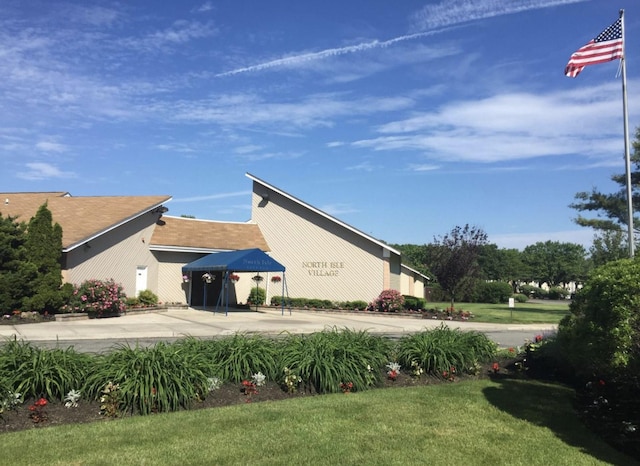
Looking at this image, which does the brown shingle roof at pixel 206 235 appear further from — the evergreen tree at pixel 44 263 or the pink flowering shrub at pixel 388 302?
the pink flowering shrub at pixel 388 302

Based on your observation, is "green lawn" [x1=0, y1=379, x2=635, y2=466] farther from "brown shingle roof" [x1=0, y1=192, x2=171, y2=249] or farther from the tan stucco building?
the tan stucco building

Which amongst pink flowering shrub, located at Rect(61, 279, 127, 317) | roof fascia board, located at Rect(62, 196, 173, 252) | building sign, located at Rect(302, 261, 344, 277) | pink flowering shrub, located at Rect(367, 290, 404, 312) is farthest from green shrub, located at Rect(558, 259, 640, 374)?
building sign, located at Rect(302, 261, 344, 277)

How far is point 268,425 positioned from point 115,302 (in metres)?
17.8

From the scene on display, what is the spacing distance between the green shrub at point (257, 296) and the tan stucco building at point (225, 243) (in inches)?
17.9

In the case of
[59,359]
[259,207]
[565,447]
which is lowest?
[565,447]

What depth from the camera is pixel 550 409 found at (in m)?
7.03

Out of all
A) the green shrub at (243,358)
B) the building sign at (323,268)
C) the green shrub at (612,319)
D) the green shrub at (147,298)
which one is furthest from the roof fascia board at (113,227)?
the green shrub at (612,319)

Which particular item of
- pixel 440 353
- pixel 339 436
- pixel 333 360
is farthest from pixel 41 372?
pixel 440 353

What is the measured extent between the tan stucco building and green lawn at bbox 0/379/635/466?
1941 centimetres

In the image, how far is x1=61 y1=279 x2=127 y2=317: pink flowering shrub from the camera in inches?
830

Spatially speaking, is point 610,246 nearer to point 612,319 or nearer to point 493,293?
point 493,293

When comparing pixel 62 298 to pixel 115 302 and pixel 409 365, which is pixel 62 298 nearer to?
pixel 115 302

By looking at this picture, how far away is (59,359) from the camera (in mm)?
6895

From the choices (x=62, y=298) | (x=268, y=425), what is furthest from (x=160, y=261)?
(x=268, y=425)
